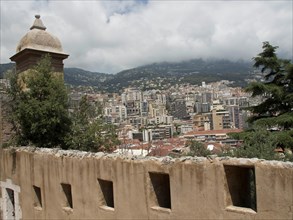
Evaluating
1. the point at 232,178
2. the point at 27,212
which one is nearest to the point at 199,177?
the point at 232,178

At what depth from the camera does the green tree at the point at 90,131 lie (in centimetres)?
1402

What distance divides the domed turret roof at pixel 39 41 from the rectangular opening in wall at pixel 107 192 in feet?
28.6

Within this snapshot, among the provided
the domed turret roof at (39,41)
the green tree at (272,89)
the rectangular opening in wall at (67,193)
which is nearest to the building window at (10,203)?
the rectangular opening in wall at (67,193)

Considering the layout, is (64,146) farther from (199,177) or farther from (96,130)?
(199,177)

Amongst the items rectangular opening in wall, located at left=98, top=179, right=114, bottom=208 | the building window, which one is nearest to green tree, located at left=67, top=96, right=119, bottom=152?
the building window

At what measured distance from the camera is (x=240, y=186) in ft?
22.5

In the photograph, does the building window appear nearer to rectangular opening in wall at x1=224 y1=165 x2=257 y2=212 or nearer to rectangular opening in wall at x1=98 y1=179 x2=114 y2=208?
rectangular opening in wall at x1=98 y1=179 x2=114 y2=208

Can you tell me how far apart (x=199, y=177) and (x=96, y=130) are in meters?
8.45

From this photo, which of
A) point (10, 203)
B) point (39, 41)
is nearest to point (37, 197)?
point (10, 203)

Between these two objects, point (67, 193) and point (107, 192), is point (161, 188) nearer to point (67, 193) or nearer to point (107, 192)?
point (107, 192)

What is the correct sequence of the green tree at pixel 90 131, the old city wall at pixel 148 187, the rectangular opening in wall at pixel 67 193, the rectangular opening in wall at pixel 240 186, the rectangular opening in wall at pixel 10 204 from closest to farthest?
the old city wall at pixel 148 187, the rectangular opening in wall at pixel 240 186, the rectangular opening in wall at pixel 67 193, the rectangular opening in wall at pixel 10 204, the green tree at pixel 90 131

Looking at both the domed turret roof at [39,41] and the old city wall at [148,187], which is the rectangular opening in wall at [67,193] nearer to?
the old city wall at [148,187]

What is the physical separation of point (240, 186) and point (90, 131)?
339 inches

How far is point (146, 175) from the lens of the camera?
25.2 feet
